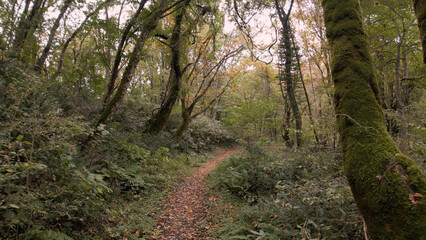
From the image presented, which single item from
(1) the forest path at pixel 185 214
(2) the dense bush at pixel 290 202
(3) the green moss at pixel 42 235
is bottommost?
(1) the forest path at pixel 185 214

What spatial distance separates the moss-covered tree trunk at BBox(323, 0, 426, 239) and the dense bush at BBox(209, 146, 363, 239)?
4.72ft

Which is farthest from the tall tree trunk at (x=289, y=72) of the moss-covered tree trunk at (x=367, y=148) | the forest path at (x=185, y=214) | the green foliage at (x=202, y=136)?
the moss-covered tree trunk at (x=367, y=148)

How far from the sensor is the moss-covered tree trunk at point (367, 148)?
1510 millimetres

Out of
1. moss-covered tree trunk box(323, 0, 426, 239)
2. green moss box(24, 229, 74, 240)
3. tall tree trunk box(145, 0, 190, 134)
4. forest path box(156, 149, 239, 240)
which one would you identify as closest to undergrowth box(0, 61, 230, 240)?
green moss box(24, 229, 74, 240)

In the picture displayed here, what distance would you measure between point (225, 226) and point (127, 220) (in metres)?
2.11

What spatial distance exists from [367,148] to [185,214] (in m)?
4.56

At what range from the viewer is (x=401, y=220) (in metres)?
1.48

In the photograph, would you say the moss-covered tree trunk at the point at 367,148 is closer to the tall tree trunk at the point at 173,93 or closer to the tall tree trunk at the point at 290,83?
the tall tree trunk at the point at 290,83

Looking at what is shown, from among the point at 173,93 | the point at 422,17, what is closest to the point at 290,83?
the point at 173,93

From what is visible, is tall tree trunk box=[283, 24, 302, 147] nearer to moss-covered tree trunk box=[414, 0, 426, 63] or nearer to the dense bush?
the dense bush

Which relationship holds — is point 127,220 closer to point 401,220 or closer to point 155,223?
point 155,223

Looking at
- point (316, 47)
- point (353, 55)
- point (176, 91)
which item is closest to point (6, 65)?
point (176, 91)

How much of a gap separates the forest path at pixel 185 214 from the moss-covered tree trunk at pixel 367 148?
3422 mm

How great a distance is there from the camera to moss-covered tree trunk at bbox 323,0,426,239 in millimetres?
1510
